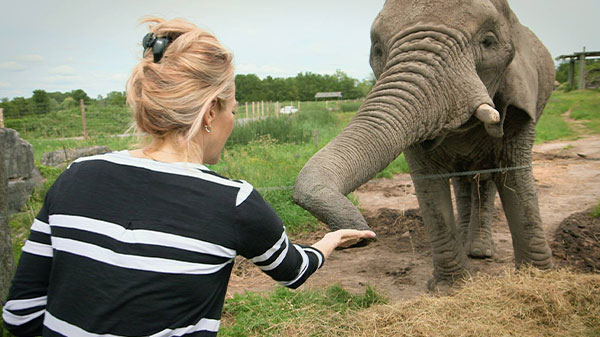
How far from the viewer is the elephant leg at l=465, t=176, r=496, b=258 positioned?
567 cm

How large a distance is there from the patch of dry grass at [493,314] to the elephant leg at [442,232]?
1102mm

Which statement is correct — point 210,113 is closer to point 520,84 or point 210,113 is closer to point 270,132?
point 520,84

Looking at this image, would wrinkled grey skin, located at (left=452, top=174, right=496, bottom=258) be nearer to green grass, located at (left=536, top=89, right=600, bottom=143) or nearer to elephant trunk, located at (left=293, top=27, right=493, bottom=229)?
elephant trunk, located at (left=293, top=27, right=493, bottom=229)

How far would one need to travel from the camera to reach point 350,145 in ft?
9.62

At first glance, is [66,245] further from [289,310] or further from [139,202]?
[289,310]

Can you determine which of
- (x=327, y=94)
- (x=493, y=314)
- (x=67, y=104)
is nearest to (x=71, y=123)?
(x=67, y=104)

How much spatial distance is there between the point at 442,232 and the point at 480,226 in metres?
1.35

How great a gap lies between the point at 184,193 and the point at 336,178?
133 centimetres

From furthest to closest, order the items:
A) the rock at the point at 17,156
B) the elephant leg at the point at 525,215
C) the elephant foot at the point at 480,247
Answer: the rock at the point at 17,156, the elephant foot at the point at 480,247, the elephant leg at the point at 525,215

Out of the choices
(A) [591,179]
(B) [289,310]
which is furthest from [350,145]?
(A) [591,179]

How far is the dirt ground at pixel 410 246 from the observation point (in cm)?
498

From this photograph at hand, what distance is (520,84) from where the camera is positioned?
393 cm

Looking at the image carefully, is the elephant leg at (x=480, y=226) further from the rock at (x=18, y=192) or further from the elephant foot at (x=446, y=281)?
the rock at (x=18, y=192)

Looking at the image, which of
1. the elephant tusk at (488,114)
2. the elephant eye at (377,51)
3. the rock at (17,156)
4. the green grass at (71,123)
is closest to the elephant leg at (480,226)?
the elephant eye at (377,51)
